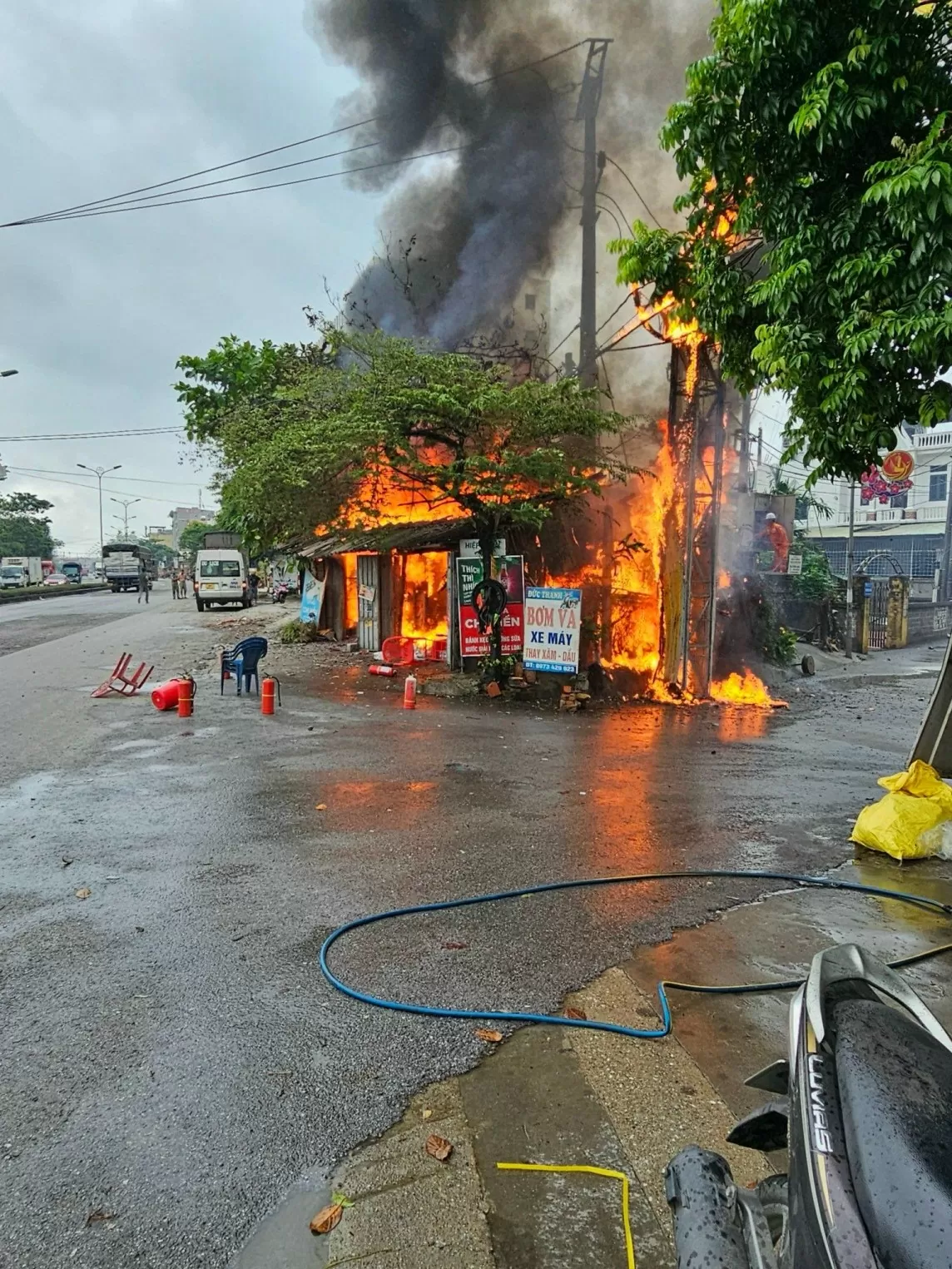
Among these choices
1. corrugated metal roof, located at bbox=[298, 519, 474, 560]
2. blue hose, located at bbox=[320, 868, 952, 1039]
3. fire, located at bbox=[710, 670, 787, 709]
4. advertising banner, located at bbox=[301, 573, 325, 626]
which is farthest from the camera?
advertising banner, located at bbox=[301, 573, 325, 626]

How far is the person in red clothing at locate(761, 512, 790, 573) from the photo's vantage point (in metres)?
21.5

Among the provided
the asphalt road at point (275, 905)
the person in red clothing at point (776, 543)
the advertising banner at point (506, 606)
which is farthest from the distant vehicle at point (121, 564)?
the asphalt road at point (275, 905)

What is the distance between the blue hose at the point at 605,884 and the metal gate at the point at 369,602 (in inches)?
536

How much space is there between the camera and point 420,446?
1339 centimetres

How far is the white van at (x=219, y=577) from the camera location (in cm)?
3309

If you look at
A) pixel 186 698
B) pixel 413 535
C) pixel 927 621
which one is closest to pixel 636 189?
pixel 413 535

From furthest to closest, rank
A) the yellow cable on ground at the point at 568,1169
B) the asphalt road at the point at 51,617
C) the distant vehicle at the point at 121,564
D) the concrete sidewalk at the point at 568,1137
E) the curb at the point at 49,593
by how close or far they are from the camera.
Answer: the distant vehicle at the point at 121,564
the curb at the point at 49,593
the asphalt road at the point at 51,617
the yellow cable on ground at the point at 568,1169
the concrete sidewalk at the point at 568,1137

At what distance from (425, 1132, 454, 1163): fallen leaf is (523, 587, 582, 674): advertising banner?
9898 mm

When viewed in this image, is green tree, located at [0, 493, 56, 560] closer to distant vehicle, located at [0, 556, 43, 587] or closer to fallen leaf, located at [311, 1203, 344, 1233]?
distant vehicle, located at [0, 556, 43, 587]

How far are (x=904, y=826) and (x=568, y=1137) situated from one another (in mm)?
4057

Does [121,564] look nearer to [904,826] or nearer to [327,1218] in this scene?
[904,826]

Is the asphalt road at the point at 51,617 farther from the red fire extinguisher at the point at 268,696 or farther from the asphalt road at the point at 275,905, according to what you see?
the asphalt road at the point at 275,905

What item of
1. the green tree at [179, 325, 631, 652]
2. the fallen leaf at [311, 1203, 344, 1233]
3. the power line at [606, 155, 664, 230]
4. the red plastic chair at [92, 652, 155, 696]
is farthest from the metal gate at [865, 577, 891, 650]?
the fallen leaf at [311, 1203, 344, 1233]

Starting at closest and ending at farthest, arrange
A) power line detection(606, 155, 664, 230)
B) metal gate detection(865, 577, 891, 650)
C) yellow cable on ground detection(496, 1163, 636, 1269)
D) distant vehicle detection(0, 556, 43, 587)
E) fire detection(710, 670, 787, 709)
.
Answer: yellow cable on ground detection(496, 1163, 636, 1269)
fire detection(710, 670, 787, 709)
power line detection(606, 155, 664, 230)
metal gate detection(865, 577, 891, 650)
distant vehicle detection(0, 556, 43, 587)
